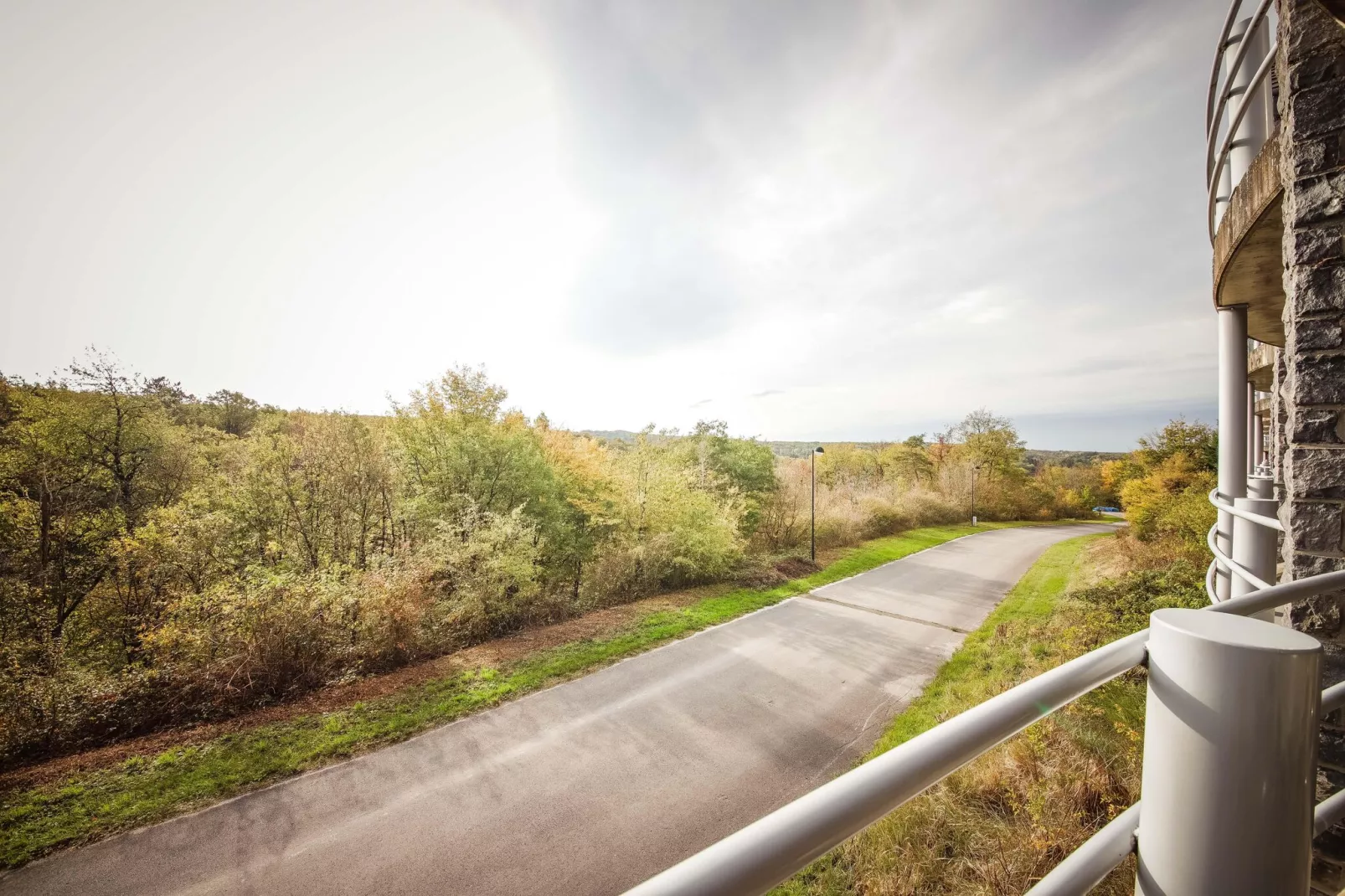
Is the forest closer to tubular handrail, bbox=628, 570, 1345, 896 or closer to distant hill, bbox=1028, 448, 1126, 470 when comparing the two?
tubular handrail, bbox=628, 570, 1345, 896

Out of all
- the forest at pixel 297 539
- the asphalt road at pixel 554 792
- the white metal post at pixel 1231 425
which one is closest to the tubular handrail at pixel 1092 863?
the white metal post at pixel 1231 425

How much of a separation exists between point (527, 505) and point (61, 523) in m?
8.41

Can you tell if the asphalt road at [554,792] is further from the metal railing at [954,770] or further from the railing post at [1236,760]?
the railing post at [1236,760]

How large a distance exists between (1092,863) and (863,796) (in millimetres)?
718

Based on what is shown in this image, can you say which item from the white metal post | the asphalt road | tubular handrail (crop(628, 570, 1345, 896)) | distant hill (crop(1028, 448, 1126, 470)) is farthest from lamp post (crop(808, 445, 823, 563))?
distant hill (crop(1028, 448, 1126, 470))

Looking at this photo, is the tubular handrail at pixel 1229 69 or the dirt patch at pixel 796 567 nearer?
the tubular handrail at pixel 1229 69

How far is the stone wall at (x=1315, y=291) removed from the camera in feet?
7.49

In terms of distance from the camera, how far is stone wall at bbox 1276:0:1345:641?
2.28 metres

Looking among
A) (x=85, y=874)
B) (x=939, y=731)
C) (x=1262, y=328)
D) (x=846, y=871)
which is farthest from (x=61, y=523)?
(x=1262, y=328)

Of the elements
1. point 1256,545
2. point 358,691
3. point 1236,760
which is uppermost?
point 1236,760

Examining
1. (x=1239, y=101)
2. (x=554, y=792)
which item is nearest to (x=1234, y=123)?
(x=1239, y=101)

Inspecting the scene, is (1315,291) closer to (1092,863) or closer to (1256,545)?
(1256,545)

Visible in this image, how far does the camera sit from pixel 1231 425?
366cm

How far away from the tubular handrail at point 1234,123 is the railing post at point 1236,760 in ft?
11.2
